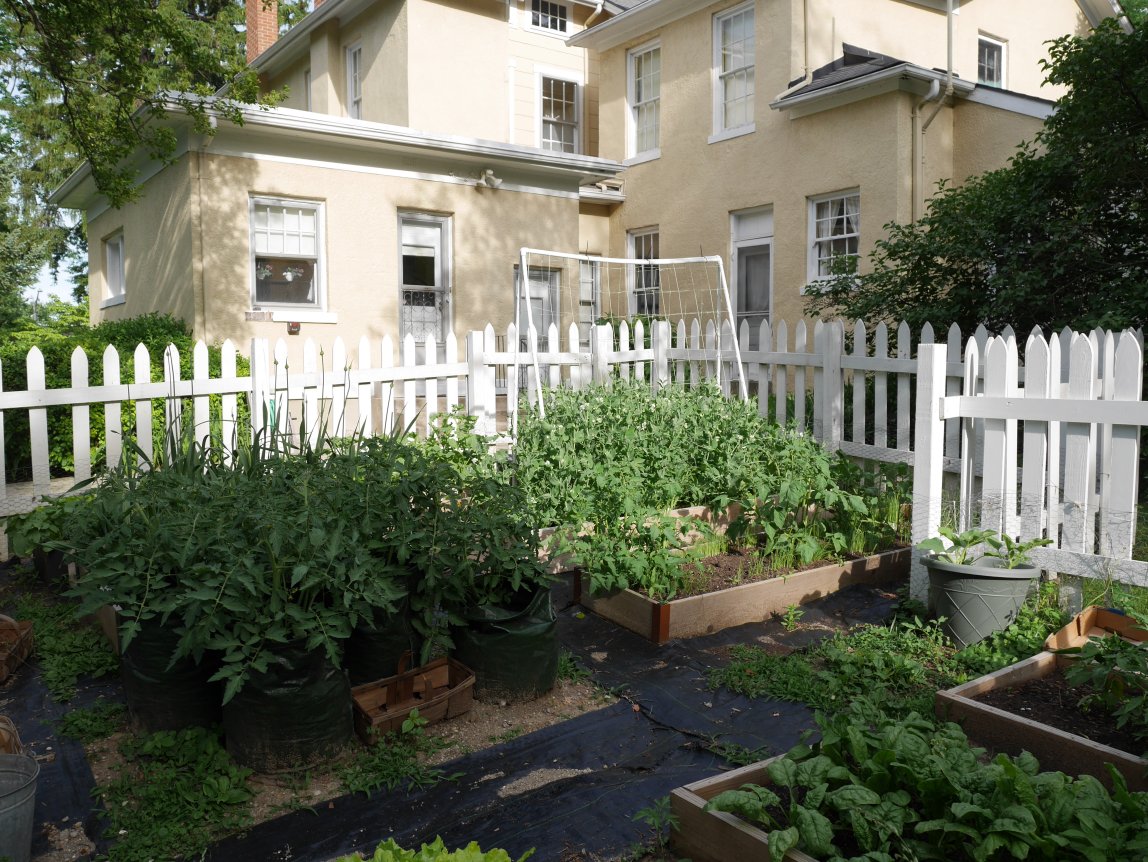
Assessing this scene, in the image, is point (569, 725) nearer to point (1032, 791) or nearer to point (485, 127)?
point (1032, 791)

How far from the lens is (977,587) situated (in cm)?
430

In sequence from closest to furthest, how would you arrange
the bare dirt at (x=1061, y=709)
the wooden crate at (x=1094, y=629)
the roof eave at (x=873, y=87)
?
1. the bare dirt at (x=1061, y=709)
2. the wooden crate at (x=1094, y=629)
3. the roof eave at (x=873, y=87)

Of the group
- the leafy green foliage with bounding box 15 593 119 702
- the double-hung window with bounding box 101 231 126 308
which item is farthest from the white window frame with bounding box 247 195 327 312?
the leafy green foliage with bounding box 15 593 119 702

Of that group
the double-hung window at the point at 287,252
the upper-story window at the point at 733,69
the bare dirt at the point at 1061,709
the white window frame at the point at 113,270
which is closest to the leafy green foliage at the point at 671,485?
the bare dirt at the point at 1061,709

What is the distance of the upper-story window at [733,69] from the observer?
14.0 metres

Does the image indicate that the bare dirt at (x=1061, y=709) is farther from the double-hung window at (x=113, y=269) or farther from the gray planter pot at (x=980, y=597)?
the double-hung window at (x=113, y=269)

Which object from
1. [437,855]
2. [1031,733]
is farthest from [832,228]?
[437,855]

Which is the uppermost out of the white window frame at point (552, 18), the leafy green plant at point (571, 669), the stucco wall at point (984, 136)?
the white window frame at point (552, 18)

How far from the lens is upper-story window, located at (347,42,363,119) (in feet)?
53.2

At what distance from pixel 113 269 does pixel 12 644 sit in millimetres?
11423

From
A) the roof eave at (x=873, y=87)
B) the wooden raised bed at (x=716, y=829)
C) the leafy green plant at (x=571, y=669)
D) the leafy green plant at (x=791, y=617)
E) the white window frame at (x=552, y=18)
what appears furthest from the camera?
the white window frame at (x=552, y=18)

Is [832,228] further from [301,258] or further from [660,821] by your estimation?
[660,821]

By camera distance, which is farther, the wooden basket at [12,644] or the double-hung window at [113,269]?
the double-hung window at [113,269]

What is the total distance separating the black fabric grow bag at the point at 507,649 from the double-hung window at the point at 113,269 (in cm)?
1178
